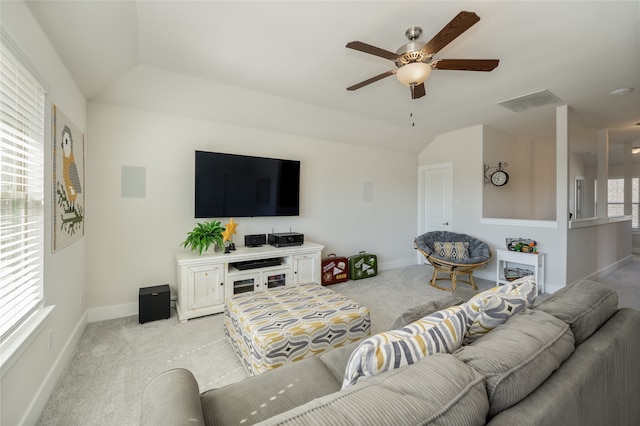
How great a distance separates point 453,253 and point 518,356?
390 centimetres

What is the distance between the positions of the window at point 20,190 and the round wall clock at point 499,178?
18.8 feet

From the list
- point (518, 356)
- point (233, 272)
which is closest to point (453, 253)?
point (233, 272)

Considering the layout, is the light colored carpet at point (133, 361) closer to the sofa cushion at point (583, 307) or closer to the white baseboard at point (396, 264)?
A: the white baseboard at point (396, 264)

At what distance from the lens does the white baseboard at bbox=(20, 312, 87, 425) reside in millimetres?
1507

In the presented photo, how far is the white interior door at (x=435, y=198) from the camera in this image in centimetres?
518

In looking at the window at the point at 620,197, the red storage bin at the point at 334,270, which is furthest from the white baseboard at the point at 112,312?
the window at the point at 620,197

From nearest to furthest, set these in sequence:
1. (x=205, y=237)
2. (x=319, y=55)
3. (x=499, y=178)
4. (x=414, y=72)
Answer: (x=414, y=72), (x=319, y=55), (x=205, y=237), (x=499, y=178)

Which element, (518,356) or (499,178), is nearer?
(518,356)

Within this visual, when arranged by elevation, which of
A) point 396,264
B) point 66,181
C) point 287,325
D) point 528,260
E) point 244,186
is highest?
point 244,186

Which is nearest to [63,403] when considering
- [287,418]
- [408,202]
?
[287,418]

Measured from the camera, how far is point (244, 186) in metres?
3.60

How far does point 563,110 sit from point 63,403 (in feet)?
19.8

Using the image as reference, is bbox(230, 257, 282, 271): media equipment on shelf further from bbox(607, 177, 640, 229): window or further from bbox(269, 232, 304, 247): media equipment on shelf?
bbox(607, 177, 640, 229): window

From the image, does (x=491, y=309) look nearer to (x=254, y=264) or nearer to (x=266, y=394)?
(x=266, y=394)
